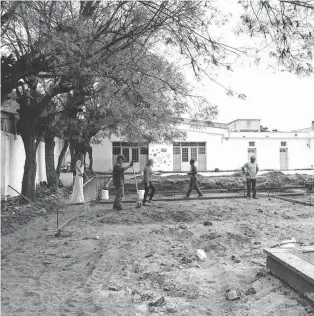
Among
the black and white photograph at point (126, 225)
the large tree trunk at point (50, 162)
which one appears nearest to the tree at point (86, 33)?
the black and white photograph at point (126, 225)

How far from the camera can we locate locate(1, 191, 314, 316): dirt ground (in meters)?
4.45

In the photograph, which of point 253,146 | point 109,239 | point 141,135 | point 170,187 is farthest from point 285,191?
point 253,146

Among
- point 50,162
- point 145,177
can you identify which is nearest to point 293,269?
point 145,177

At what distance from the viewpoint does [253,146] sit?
117ft

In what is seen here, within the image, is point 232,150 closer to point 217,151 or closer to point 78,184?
point 217,151

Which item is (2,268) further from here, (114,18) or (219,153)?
(219,153)

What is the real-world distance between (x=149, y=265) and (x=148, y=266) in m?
0.06

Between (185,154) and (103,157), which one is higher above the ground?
(185,154)

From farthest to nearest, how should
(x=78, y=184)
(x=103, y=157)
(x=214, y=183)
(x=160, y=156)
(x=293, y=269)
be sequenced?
(x=103, y=157)
(x=160, y=156)
(x=214, y=183)
(x=78, y=184)
(x=293, y=269)

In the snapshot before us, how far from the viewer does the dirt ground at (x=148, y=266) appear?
4449mm

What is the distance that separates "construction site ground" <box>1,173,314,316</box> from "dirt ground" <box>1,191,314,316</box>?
13 millimetres

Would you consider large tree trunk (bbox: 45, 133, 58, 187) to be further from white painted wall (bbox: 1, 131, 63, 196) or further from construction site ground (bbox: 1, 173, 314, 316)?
construction site ground (bbox: 1, 173, 314, 316)

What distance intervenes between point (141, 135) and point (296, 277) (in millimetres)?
16578

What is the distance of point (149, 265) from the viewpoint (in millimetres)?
6164
